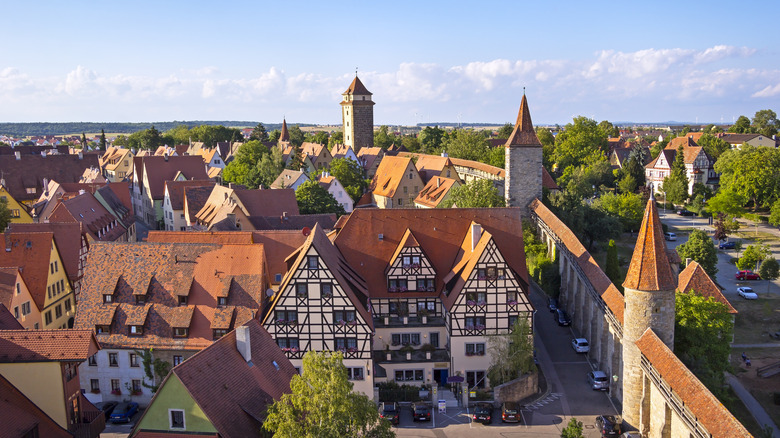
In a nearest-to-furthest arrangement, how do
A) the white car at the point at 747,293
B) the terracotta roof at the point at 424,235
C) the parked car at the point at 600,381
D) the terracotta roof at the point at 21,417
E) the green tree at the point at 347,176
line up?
the terracotta roof at the point at 21,417
the parked car at the point at 600,381
the terracotta roof at the point at 424,235
the white car at the point at 747,293
the green tree at the point at 347,176

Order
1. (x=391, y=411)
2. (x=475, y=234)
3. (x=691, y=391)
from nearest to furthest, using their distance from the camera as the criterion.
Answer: (x=691, y=391)
(x=391, y=411)
(x=475, y=234)

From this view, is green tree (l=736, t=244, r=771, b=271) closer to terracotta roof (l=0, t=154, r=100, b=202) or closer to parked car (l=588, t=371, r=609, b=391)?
parked car (l=588, t=371, r=609, b=391)

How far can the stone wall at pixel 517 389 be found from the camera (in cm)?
3438

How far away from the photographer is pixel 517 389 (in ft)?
114

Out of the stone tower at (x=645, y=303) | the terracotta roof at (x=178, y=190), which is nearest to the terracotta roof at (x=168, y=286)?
the stone tower at (x=645, y=303)

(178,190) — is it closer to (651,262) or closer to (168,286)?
(168,286)

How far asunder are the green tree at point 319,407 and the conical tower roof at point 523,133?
143ft

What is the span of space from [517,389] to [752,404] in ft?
41.3

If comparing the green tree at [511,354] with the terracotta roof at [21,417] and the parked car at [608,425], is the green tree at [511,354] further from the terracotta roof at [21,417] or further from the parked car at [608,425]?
the terracotta roof at [21,417]

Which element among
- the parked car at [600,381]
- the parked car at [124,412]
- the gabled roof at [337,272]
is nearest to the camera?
the parked car at [124,412]

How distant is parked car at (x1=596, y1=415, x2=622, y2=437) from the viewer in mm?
30609

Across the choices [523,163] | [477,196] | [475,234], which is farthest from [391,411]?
[523,163]

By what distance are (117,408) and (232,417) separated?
14.6 metres

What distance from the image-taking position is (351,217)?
1604 inches
